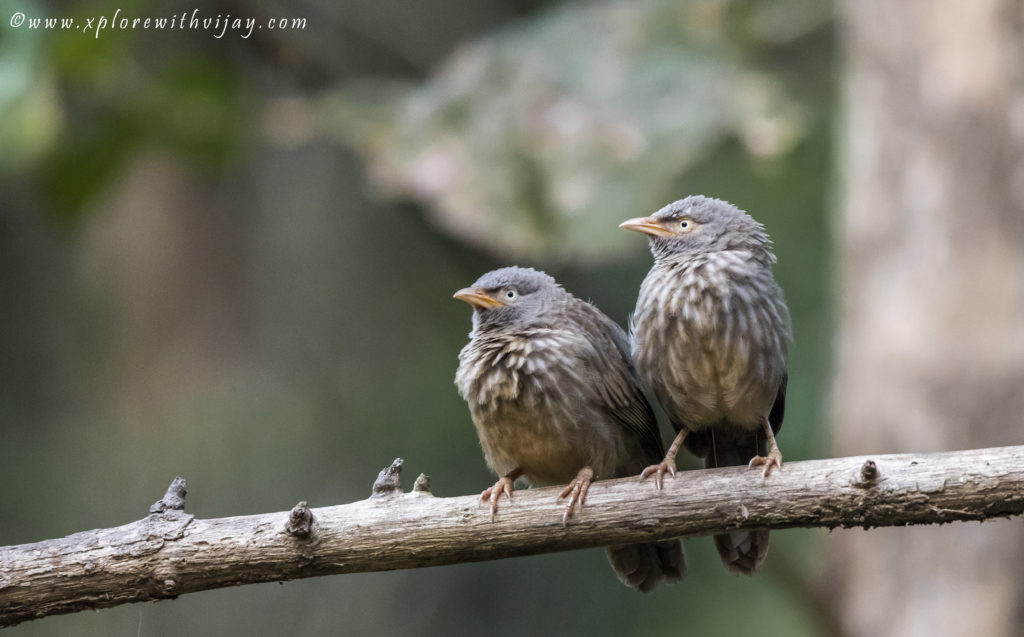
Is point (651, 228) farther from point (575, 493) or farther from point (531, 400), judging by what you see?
point (575, 493)

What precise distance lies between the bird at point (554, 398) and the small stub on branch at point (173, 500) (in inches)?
41.3

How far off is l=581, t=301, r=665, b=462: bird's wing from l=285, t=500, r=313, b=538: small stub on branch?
1.23 m

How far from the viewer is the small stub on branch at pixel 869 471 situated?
330 cm

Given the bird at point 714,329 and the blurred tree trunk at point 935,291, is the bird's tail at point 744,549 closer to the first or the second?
the bird at point 714,329

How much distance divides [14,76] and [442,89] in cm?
240

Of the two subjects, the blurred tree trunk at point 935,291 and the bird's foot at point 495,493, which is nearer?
the bird's foot at point 495,493

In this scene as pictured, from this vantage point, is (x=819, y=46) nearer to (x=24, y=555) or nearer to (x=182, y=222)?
(x=182, y=222)

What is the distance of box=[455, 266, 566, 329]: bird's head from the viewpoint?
4.30 metres

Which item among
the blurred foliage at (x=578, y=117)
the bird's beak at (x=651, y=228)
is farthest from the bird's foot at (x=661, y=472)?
the blurred foliage at (x=578, y=117)

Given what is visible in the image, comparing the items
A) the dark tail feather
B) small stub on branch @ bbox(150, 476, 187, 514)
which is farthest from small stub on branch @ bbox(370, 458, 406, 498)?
the dark tail feather

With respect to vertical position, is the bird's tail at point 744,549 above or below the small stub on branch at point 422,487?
below

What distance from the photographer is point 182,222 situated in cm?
743

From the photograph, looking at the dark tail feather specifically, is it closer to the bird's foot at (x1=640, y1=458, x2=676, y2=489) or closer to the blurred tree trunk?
the bird's foot at (x1=640, y1=458, x2=676, y2=489)

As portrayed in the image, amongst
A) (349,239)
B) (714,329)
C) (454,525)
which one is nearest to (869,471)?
(714,329)
